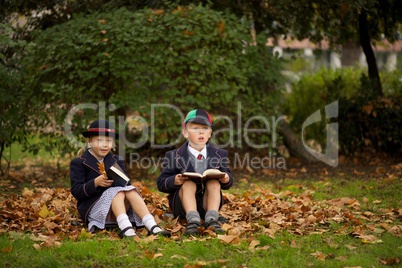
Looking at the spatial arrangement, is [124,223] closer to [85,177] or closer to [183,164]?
[85,177]

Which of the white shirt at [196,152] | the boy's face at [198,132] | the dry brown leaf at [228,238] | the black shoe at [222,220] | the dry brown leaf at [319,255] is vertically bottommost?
the dry brown leaf at [319,255]

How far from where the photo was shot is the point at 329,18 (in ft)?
40.9

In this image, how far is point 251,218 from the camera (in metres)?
6.62

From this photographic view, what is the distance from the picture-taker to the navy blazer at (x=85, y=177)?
614 cm

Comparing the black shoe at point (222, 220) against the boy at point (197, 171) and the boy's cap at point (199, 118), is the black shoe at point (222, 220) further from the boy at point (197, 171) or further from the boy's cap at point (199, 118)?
the boy's cap at point (199, 118)

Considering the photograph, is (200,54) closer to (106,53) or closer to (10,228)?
(106,53)

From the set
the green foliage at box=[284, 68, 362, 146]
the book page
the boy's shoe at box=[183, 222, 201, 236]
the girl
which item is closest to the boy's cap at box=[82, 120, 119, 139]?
the girl

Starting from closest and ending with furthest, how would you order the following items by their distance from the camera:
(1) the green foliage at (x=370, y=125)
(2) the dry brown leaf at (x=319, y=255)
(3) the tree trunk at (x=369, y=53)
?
(2) the dry brown leaf at (x=319, y=255)
(1) the green foliage at (x=370, y=125)
(3) the tree trunk at (x=369, y=53)

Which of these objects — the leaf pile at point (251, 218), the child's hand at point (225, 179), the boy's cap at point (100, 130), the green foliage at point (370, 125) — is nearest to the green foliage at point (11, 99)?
the leaf pile at point (251, 218)

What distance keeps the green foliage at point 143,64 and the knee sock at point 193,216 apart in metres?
4.51

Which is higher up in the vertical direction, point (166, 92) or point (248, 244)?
point (166, 92)

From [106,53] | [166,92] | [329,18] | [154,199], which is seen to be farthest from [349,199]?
[329,18]

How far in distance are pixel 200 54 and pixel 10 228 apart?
17.1 feet

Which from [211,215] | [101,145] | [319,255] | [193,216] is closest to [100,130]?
[101,145]
